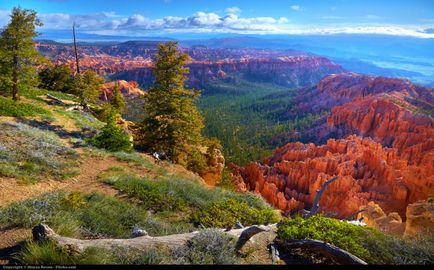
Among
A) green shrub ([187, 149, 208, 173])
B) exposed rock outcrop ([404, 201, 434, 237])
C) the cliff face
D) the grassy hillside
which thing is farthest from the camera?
the cliff face

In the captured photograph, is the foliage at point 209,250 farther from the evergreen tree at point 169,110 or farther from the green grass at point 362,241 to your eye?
the evergreen tree at point 169,110

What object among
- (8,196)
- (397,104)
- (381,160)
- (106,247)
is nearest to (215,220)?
(106,247)

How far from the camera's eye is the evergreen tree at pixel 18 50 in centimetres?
→ 2206

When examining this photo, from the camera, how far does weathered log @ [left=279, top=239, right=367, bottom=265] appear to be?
22.5 feet

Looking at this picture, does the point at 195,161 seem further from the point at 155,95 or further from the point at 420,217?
the point at 420,217

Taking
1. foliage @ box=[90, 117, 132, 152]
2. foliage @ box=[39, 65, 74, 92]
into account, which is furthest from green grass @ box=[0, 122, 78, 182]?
foliage @ box=[39, 65, 74, 92]

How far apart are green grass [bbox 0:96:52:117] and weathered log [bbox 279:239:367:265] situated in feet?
68.4

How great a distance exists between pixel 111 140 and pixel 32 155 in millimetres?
6700

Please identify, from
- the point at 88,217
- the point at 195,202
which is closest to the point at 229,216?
the point at 195,202

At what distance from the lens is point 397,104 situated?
91.8 meters

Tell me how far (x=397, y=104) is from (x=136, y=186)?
95374 mm

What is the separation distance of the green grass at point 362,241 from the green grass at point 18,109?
20371mm

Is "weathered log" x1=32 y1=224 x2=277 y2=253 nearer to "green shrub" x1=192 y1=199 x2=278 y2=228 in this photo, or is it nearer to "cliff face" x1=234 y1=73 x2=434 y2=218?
"green shrub" x1=192 y1=199 x2=278 y2=228

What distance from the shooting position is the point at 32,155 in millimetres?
14828
